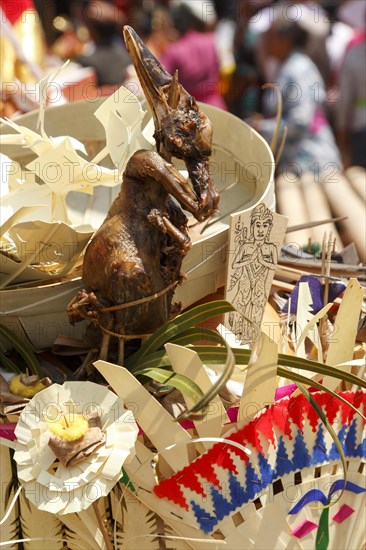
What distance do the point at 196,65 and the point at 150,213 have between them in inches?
95.8

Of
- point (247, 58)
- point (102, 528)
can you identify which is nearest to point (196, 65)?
point (247, 58)

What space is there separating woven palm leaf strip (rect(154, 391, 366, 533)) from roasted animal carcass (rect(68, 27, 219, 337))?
0.70 feet

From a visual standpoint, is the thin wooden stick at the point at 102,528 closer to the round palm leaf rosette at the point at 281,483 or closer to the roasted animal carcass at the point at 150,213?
the round palm leaf rosette at the point at 281,483

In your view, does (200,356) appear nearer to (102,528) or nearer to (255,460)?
(255,460)

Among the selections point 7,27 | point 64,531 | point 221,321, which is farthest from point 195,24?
point 64,531

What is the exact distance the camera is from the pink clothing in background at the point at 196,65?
3277mm

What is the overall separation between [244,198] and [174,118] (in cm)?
38

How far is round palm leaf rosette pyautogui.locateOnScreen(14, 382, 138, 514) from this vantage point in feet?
3.13

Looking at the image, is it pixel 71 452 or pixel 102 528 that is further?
pixel 102 528

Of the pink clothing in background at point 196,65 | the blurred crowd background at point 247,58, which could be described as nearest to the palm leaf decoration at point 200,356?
the blurred crowd background at point 247,58

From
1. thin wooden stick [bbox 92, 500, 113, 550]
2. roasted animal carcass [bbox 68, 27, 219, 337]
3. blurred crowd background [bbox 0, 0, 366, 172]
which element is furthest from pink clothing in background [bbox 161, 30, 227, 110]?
thin wooden stick [bbox 92, 500, 113, 550]

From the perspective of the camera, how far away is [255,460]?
107cm

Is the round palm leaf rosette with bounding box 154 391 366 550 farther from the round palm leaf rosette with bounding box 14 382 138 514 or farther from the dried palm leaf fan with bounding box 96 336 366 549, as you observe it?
the round palm leaf rosette with bounding box 14 382 138 514

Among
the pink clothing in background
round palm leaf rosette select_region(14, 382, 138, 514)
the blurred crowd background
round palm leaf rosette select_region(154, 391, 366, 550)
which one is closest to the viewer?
round palm leaf rosette select_region(14, 382, 138, 514)
